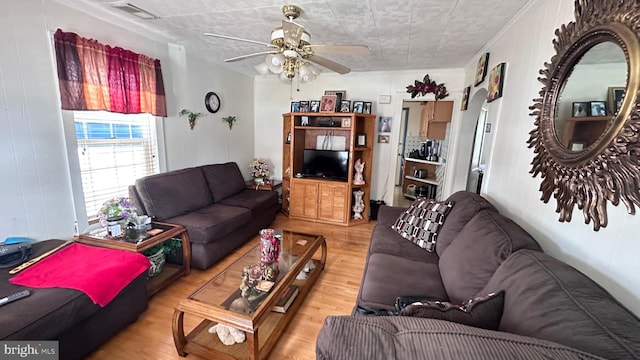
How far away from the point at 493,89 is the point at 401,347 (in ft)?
8.94

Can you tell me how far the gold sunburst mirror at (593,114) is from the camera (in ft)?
3.18

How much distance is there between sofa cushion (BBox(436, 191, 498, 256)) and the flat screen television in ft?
6.72

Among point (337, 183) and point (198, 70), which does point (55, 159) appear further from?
point (337, 183)

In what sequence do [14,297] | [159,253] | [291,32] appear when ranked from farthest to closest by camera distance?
[159,253], [291,32], [14,297]

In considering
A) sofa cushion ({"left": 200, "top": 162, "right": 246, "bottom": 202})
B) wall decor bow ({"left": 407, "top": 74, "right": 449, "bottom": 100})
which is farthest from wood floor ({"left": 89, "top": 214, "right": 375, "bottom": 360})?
wall decor bow ({"left": 407, "top": 74, "right": 449, "bottom": 100})

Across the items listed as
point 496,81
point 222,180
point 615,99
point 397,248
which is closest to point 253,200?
point 222,180

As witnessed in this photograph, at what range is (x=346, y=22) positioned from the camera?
2.38 m

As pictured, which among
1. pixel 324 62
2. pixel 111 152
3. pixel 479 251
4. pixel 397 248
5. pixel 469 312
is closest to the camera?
pixel 469 312

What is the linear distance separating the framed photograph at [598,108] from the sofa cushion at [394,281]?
117 cm

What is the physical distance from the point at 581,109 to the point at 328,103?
128 inches

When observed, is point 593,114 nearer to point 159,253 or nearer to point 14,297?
point 14,297

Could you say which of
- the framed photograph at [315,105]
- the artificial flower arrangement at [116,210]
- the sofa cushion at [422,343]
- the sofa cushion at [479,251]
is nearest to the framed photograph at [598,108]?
the sofa cushion at [479,251]

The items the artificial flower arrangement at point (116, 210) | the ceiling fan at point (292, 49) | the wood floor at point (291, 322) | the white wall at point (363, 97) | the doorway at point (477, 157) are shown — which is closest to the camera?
the wood floor at point (291, 322)

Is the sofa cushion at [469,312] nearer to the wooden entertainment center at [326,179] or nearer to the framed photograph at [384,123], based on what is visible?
the wooden entertainment center at [326,179]
